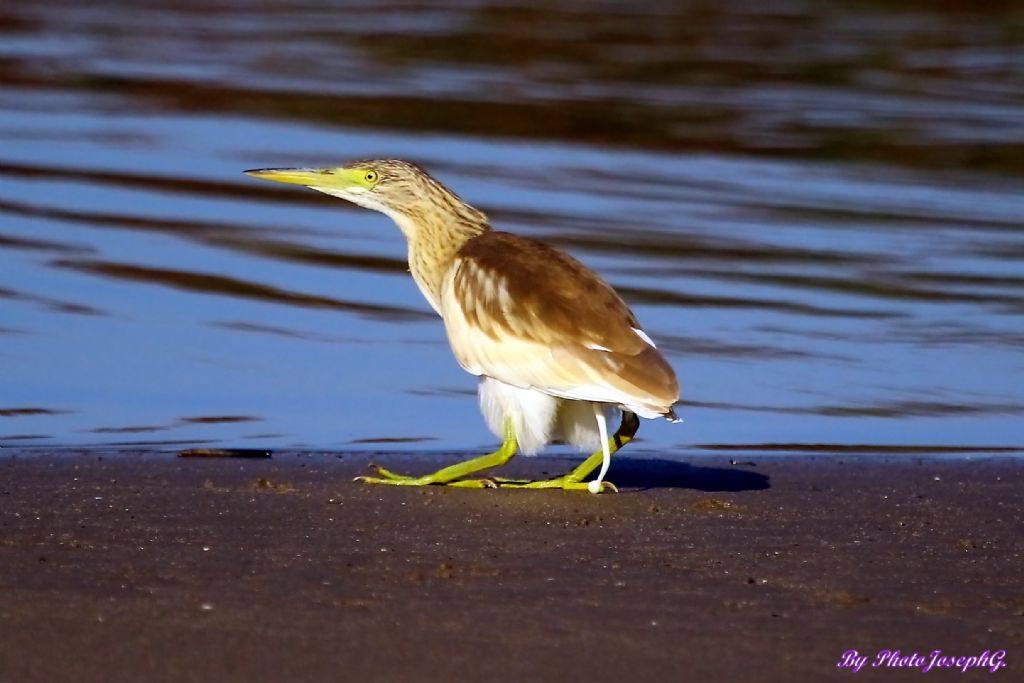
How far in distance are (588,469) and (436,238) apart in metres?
1.18

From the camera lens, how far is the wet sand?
4.43 metres

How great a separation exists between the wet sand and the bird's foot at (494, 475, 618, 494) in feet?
0.24

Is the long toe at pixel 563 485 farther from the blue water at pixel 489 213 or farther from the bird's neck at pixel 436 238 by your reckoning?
the bird's neck at pixel 436 238

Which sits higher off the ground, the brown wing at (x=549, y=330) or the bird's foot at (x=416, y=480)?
the brown wing at (x=549, y=330)

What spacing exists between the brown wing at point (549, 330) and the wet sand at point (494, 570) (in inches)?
15.1

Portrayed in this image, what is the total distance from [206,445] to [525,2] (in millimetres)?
18533

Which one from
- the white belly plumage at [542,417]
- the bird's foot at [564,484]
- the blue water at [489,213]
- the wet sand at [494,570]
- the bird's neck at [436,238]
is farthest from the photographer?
the blue water at [489,213]

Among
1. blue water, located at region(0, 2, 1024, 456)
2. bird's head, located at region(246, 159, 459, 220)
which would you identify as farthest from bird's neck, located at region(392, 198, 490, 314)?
blue water, located at region(0, 2, 1024, 456)

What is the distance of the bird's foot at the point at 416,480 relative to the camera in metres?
6.48

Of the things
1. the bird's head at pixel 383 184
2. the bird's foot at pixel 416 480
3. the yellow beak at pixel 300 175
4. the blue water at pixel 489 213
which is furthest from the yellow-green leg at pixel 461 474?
the yellow beak at pixel 300 175

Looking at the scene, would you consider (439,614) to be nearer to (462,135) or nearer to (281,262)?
(281,262)

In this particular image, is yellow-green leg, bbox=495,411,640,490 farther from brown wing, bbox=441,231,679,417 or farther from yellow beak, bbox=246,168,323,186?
yellow beak, bbox=246,168,323,186

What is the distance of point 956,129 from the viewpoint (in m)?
16.2

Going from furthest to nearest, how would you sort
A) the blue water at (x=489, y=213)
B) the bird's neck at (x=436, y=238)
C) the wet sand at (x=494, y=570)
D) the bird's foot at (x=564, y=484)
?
the blue water at (x=489, y=213)
the bird's neck at (x=436, y=238)
the bird's foot at (x=564, y=484)
the wet sand at (x=494, y=570)
